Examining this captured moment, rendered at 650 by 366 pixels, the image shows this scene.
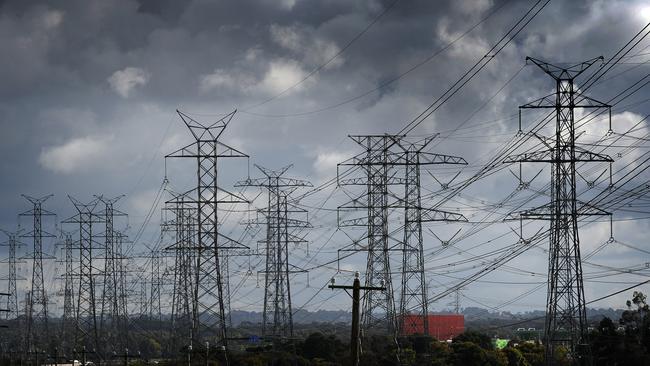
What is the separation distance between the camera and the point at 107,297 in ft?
390

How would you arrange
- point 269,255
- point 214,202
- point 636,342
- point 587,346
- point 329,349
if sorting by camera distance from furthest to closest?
1. point 329,349
2. point 269,255
3. point 636,342
4. point 214,202
5. point 587,346

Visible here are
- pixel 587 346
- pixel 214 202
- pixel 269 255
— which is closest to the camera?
pixel 587 346

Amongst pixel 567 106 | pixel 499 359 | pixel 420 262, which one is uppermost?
pixel 567 106

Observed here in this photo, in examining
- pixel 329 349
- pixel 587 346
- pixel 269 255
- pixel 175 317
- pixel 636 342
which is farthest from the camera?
pixel 329 349

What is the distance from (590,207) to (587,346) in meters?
6.87

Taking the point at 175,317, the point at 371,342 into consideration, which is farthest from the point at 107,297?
the point at 371,342

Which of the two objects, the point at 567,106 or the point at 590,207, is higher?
the point at 567,106

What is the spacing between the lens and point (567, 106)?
5350cm

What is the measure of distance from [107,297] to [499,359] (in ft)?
151

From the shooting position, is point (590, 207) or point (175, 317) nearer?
point (590, 207)

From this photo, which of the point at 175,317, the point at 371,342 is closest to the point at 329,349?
the point at 371,342

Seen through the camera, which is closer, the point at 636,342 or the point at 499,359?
the point at 636,342

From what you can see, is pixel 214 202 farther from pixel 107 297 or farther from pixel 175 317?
pixel 107 297

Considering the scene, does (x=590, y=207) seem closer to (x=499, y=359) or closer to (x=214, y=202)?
(x=214, y=202)
